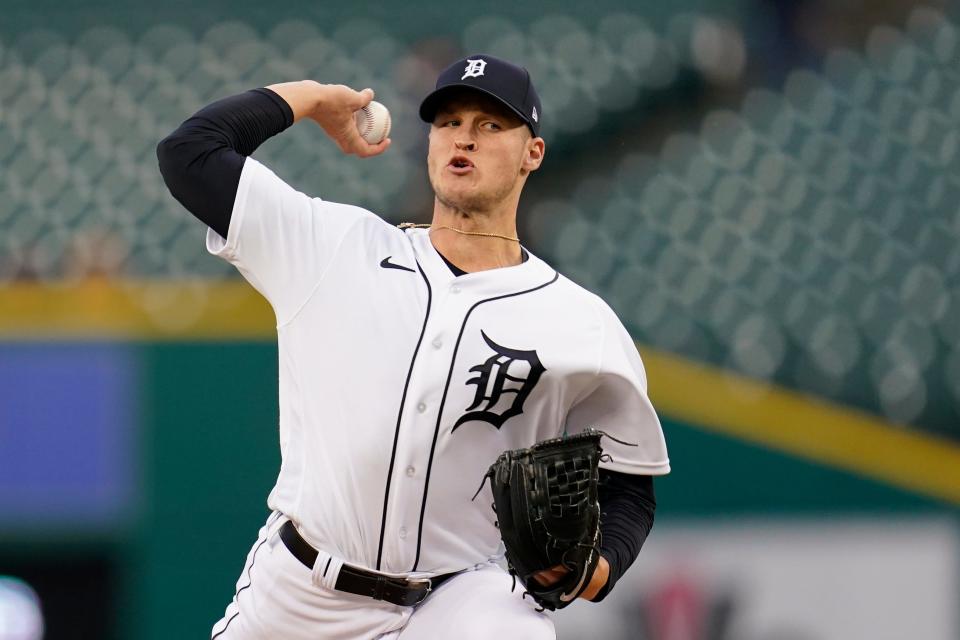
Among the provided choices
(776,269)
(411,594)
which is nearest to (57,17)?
(776,269)

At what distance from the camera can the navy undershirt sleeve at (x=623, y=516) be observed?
231 centimetres

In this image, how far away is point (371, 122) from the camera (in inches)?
98.2

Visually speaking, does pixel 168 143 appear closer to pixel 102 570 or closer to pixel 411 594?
pixel 411 594

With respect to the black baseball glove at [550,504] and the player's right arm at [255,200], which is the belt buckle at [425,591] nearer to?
the black baseball glove at [550,504]

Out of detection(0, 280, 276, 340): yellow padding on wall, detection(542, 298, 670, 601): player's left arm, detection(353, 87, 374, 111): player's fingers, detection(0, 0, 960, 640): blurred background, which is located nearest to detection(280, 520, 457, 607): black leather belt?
detection(542, 298, 670, 601): player's left arm

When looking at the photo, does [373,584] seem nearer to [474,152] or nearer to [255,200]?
[255,200]

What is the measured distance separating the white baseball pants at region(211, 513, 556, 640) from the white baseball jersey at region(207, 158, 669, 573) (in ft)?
0.19

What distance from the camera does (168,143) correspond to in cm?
222

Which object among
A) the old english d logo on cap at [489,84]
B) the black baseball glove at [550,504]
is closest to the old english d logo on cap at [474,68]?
the old english d logo on cap at [489,84]

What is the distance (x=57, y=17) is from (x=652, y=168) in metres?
2.56

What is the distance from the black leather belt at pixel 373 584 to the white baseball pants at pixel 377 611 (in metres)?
0.02

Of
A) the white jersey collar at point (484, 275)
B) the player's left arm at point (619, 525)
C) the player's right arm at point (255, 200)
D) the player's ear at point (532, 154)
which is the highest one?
the player's ear at point (532, 154)

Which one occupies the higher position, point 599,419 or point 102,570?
point 599,419

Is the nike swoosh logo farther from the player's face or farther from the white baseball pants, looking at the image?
the white baseball pants
